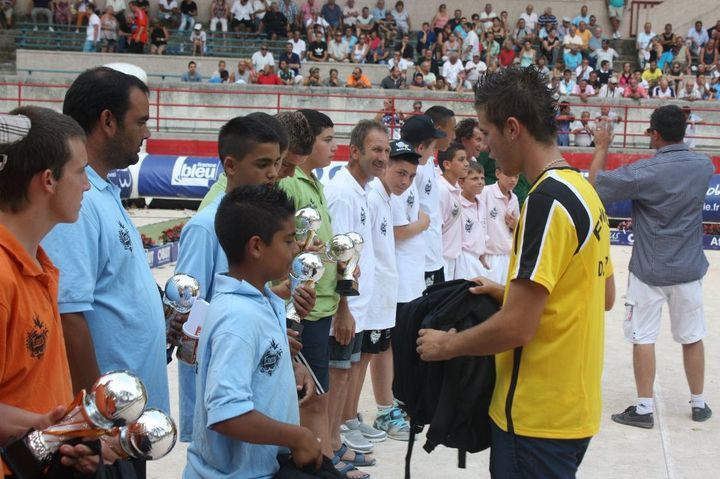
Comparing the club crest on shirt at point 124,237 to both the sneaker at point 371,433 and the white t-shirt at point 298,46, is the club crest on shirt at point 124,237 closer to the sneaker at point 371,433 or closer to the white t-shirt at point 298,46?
the sneaker at point 371,433

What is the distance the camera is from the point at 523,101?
11.1 feet

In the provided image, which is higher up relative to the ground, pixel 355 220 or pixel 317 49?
pixel 317 49

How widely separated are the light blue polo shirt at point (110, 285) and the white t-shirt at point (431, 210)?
422cm

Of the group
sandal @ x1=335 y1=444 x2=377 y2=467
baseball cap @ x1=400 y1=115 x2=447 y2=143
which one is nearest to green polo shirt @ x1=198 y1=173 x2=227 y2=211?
sandal @ x1=335 y1=444 x2=377 y2=467

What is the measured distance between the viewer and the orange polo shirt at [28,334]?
259 centimetres

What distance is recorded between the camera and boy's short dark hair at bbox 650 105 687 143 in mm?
6875

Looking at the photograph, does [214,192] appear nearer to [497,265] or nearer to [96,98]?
[96,98]

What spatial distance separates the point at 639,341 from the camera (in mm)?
7059

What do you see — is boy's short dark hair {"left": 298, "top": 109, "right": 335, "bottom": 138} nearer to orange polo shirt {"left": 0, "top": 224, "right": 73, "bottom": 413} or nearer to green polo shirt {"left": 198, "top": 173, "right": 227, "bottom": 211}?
green polo shirt {"left": 198, "top": 173, "right": 227, "bottom": 211}

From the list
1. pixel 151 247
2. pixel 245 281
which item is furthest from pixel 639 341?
pixel 151 247

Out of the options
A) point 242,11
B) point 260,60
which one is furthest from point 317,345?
point 242,11

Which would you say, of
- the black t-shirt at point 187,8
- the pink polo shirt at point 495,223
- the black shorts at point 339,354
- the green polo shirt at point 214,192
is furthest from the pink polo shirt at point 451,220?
the black t-shirt at point 187,8

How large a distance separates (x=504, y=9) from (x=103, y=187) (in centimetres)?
3145

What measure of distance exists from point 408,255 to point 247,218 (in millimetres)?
3736
